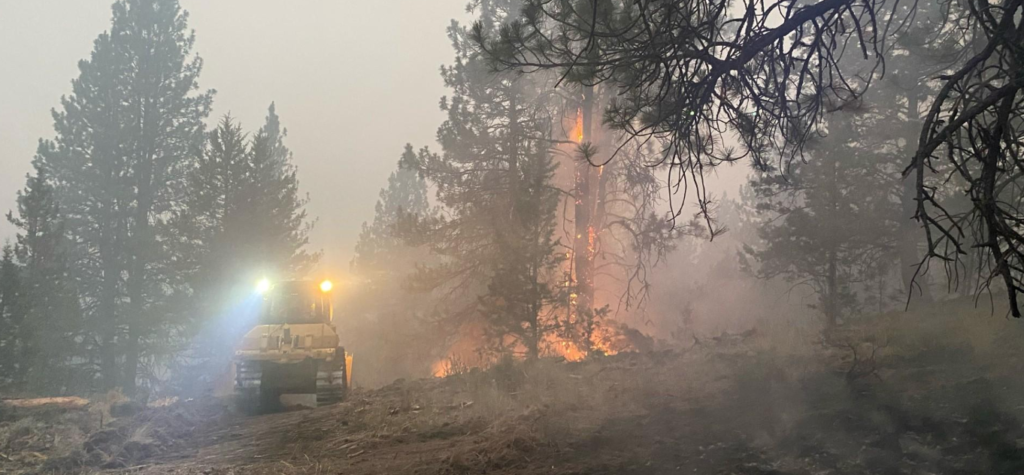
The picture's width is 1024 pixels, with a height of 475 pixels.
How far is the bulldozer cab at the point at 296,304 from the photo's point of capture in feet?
45.3

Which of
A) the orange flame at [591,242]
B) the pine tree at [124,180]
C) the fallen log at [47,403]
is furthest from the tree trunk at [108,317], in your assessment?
the orange flame at [591,242]

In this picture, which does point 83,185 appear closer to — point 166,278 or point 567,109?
point 166,278

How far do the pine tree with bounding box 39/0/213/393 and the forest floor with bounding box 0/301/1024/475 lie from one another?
15389mm

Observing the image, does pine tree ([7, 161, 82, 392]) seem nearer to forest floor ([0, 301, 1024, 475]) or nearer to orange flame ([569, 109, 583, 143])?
forest floor ([0, 301, 1024, 475])

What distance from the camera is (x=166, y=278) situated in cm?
2397

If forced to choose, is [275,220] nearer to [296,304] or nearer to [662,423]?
[296,304]

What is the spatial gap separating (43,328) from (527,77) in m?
18.5

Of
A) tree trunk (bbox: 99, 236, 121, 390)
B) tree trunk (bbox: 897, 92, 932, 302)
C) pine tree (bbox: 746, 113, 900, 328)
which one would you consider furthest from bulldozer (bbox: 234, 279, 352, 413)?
tree trunk (bbox: 99, 236, 121, 390)

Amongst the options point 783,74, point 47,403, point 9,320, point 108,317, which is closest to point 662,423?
point 783,74

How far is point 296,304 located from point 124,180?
15.8m

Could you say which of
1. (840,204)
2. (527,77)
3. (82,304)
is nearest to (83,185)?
(82,304)

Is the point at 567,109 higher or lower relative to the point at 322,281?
higher

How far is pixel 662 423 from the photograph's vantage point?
23.8 ft

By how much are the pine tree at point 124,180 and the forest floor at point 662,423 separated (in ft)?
50.5
